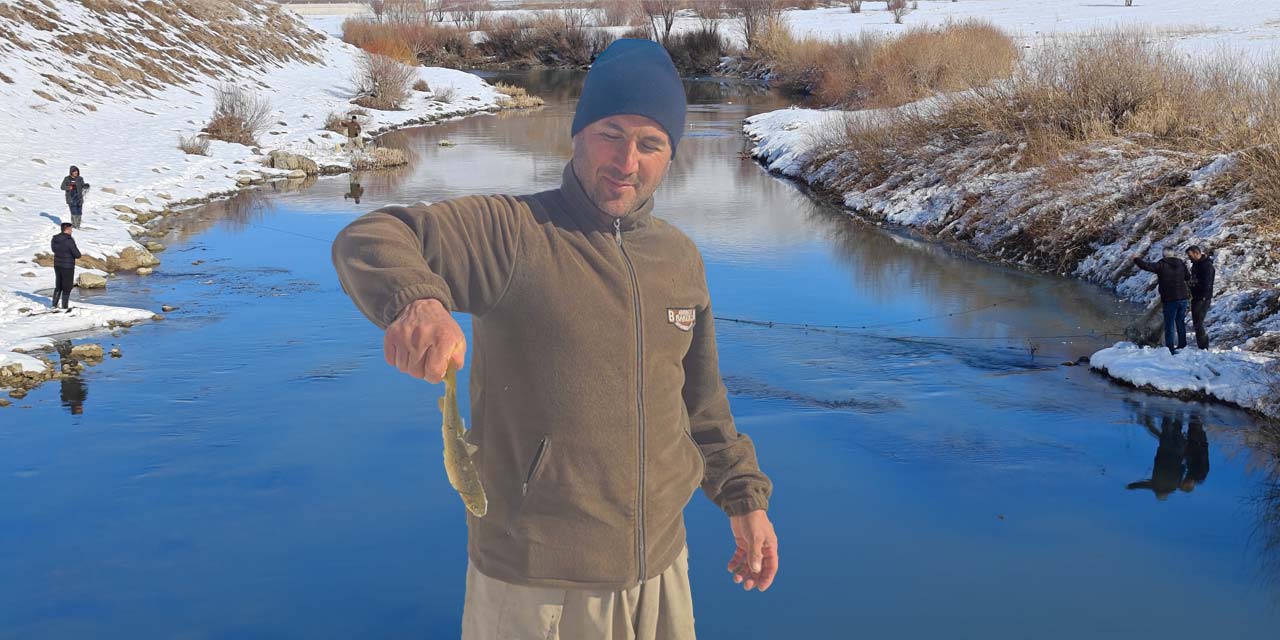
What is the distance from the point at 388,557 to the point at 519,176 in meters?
19.9

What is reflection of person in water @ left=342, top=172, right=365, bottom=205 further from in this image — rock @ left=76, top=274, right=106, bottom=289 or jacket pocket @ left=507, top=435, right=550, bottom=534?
jacket pocket @ left=507, top=435, right=550, bottom=534

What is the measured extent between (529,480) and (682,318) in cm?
49

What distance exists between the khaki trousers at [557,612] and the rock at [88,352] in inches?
437

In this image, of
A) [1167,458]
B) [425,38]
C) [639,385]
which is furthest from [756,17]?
[639,385]

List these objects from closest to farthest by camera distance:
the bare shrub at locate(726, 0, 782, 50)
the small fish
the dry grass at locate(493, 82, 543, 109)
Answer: the small fish → the dry grass at locate(493, 82, 543, 109) → the bare shrub at locate(726, 0, 782, 50)

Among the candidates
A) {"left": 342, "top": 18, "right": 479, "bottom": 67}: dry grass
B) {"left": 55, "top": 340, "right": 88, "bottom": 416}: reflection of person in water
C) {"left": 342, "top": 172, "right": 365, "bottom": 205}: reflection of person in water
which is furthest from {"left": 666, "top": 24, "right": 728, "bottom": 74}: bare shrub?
{"left": 55, "top": 340, "right": 88, "bottom": 416}: reflection of person in water

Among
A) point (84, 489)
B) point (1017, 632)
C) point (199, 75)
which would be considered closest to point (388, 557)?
point (84, 489)

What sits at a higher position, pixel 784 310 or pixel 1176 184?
pixel 1176 184

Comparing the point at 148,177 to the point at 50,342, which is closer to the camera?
the point at 50,342

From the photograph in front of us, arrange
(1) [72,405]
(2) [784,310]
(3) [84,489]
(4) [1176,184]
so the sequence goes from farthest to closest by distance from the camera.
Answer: (4) [1176,184], (2) [784,310], (1) [72,405], (3) [84,489]

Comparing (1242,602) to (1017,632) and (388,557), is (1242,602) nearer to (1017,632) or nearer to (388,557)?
(1017,632)

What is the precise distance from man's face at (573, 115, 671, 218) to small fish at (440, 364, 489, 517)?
1.65 ft

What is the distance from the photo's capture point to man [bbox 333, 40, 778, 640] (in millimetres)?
2377

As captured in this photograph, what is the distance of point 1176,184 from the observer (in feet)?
62.0
